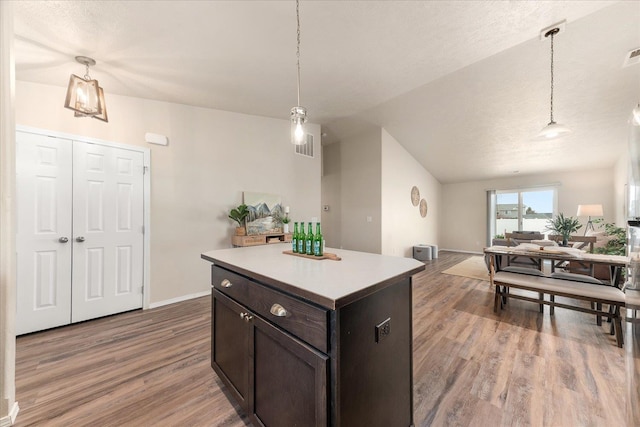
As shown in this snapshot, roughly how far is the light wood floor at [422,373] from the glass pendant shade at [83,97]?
7.35ft

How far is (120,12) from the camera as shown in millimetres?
1785

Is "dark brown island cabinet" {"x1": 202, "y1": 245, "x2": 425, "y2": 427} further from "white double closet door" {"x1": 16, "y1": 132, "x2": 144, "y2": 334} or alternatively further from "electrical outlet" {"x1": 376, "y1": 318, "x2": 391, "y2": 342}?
"white double closet door" {"x1": 16, "y1": 132, "x2": 144, "y2": 334}

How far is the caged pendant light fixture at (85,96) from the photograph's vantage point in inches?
85.0

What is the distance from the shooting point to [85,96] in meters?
2.22

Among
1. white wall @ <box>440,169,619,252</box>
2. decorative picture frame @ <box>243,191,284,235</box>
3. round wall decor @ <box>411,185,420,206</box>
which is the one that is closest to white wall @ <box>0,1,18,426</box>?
decorative picture frame @ <box>243,191,284,235</box>

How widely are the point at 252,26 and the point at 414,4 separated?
1.35 m

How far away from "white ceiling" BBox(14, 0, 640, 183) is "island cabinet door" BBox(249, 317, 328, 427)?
7.69 feet

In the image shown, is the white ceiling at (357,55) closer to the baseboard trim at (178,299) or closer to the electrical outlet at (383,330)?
the electrical outlet at (383,330)

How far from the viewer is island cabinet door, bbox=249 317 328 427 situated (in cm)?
88

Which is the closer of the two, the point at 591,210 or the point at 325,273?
the point at 325,273

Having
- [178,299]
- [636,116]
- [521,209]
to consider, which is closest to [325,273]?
[636,116]

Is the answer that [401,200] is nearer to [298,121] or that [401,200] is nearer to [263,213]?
[263,213]

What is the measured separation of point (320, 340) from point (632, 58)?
493cm

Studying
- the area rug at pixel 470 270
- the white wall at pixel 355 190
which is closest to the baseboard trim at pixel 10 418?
the white wall at pixel 355 190
